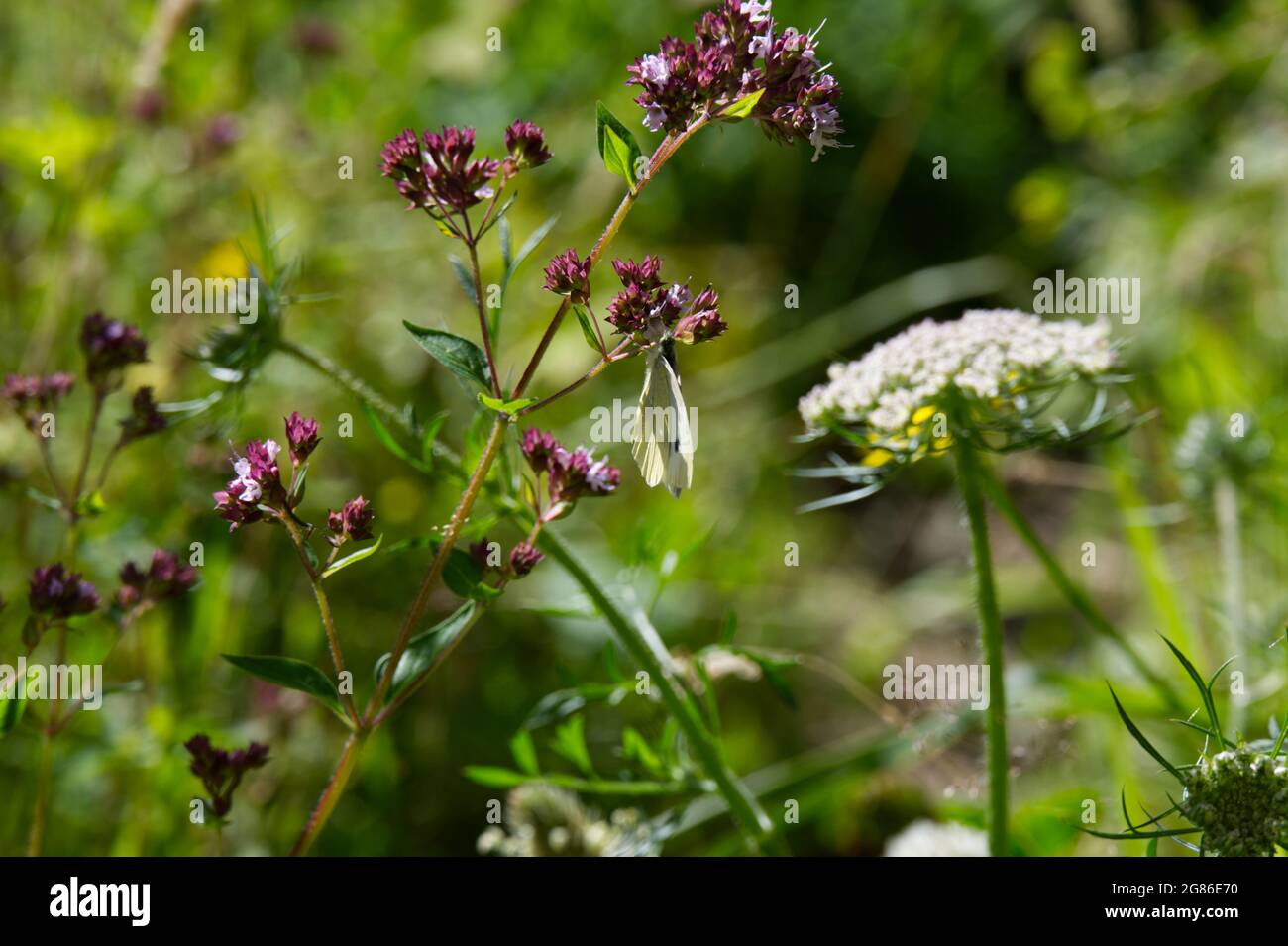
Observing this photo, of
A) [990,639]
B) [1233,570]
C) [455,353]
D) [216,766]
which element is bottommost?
[216,766]

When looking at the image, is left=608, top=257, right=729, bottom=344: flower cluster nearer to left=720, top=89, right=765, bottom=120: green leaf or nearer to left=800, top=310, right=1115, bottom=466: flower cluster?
left=720, top=89, right=765, bottom=120: green leaf

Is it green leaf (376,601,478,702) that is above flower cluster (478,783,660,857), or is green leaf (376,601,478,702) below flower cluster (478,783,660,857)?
above

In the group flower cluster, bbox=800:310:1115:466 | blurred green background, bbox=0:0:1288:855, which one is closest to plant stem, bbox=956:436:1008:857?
flower cluster, bbox=800:310:1115:466

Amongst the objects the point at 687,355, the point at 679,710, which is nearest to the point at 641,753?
the point at 679,710

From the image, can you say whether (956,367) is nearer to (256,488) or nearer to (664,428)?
(664,428)

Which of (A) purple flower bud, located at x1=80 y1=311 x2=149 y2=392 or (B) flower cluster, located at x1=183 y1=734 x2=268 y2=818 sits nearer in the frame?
(B) flower cluster, located at x1=183 y1=734 x2=268 y2=818
